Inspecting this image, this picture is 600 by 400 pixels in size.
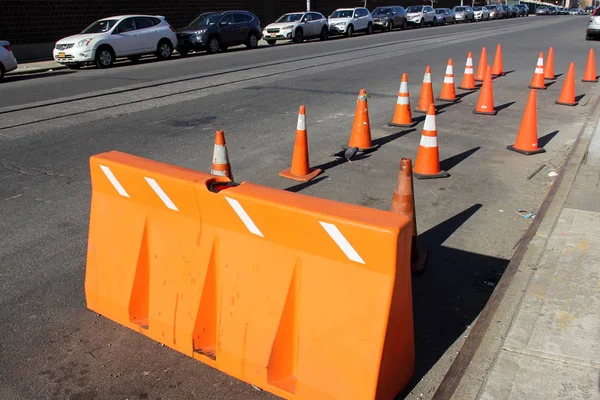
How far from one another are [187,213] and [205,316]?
595mm

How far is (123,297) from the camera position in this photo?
3.58 metres

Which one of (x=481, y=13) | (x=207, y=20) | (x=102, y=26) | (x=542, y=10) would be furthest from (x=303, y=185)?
(x=542, y=10)

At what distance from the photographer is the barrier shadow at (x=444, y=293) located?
11.4 ft

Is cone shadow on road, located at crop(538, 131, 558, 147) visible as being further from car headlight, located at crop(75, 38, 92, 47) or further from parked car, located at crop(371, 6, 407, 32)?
parked car, located at crop(371, 6, 407, 32)

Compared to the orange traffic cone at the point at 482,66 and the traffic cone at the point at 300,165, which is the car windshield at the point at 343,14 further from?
the traffic cone at the point at 300,165

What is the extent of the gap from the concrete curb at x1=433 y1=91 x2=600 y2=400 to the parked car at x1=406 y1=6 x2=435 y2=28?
1526 inches

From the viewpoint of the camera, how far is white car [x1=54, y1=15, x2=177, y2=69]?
18.2m

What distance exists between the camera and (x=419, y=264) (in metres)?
4.41

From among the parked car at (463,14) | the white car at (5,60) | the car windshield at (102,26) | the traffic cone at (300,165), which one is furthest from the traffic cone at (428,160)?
the parked car at (463,14)

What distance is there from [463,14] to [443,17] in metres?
6.50

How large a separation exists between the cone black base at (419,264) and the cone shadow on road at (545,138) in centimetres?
470

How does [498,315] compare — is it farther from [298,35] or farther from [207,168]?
[298,35]

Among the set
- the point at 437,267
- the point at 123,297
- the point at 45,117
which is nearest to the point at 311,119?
the point at 45,117

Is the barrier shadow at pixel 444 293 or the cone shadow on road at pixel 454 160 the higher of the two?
the barrier shadow at pixel 444 293
